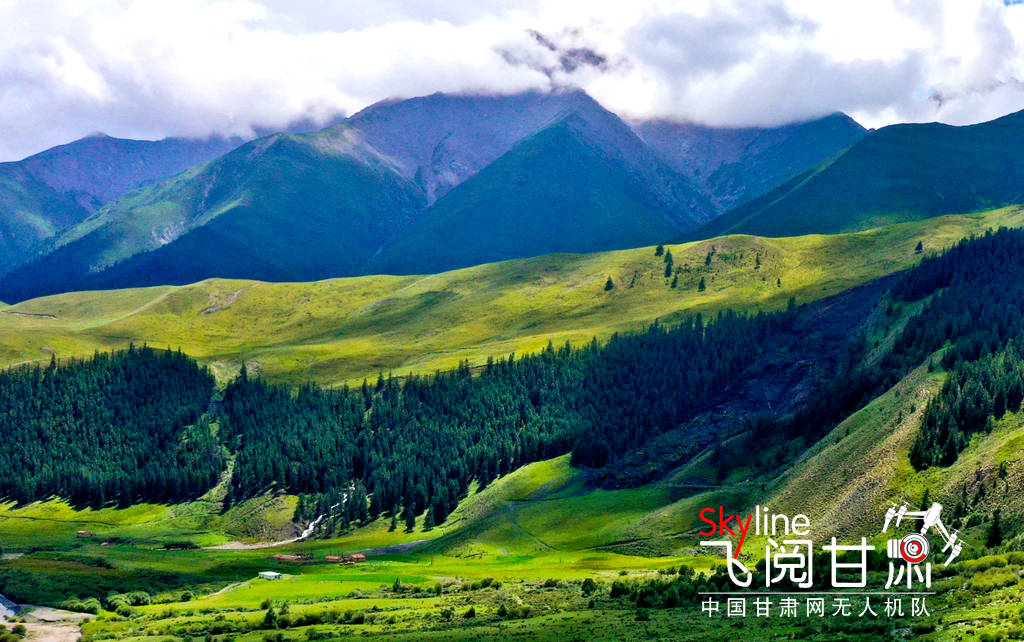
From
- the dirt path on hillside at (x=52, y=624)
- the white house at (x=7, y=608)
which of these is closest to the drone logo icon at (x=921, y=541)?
the dirt path on hillside at (x=52, y=624)

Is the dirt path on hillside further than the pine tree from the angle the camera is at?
Yes

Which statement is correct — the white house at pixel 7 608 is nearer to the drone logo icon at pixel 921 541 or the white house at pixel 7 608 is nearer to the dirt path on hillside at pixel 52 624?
the dirt path on hillside at pixel 52 624

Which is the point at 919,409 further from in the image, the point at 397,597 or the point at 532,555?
the point at 397,597

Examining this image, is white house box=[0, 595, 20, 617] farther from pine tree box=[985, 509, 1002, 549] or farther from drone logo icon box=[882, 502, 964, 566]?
pine tree box=[985, 509, 1002, 549]

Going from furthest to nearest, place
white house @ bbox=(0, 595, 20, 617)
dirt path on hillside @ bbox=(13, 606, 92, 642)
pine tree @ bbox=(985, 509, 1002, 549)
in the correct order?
1. white house @ bbox=(0, 595, 20, 617)
2. dirt path on hillside @ bbox=(13, 606, 92, 642)
3. pine tree @ bbox=(985, 509, 1002, 549)

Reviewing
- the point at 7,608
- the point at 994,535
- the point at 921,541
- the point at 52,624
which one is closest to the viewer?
the point at 921,541

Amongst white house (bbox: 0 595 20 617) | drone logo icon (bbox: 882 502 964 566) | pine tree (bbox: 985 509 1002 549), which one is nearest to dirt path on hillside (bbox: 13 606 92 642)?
white house (bbox: 0 595 20 617)

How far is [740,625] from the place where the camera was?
262ft

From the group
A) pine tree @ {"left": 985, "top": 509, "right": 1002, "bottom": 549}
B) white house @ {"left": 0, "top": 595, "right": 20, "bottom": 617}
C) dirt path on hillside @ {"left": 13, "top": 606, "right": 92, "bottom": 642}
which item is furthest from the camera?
white house @ {"left": 0, "top": 595, "right": 20, "bottom": 617}

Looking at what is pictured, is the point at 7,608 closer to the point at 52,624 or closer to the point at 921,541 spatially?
the point at 52,624

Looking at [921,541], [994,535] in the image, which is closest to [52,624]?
[921,541]

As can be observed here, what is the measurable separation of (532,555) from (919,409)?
7158cm

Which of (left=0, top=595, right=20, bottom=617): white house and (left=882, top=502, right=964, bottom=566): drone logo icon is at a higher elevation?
(left=882, top=502, right=964, bottom=566): drone logo icon

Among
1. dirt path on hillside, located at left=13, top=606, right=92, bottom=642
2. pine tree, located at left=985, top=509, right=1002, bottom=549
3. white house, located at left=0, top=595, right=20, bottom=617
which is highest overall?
pine tree, located at left=985, top=509, right=1002, bottom=549
